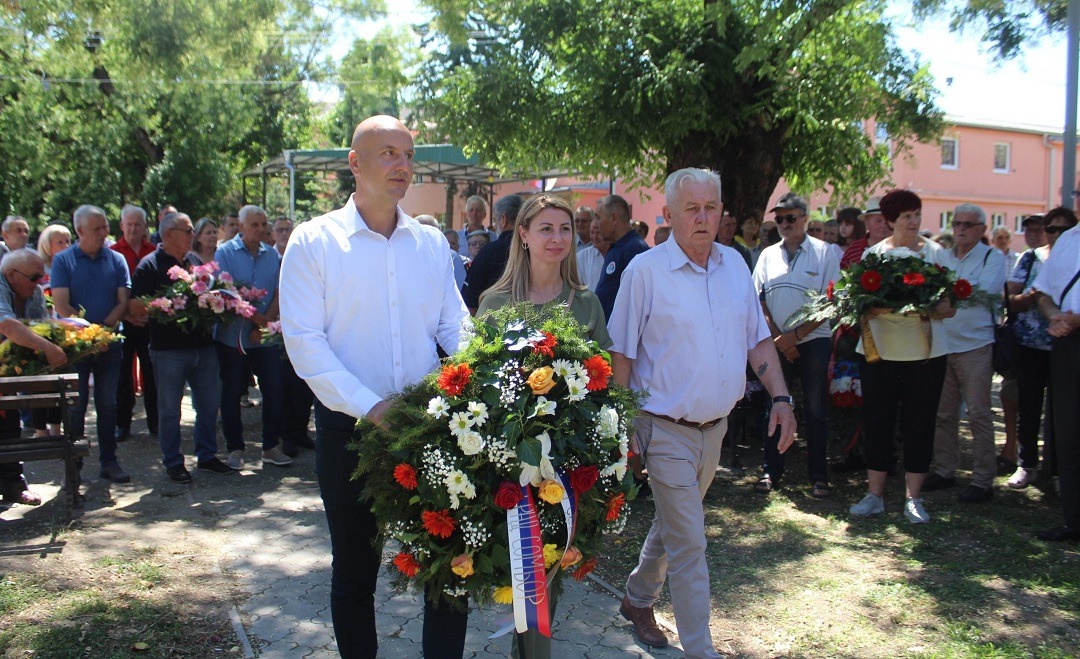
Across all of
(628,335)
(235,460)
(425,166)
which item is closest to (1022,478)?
(628,335)

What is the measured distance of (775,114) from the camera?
870cm

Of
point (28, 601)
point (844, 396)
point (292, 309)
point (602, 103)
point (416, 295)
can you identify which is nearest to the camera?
point (292, 309)

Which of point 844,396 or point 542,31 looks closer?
point 844,396

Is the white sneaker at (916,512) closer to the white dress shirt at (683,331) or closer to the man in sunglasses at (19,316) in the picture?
the white dress shirt at (683,331)

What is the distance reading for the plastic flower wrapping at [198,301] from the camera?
7.24 m

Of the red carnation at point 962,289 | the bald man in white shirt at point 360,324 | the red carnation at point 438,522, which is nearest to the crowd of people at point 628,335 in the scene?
the bald man in white shirt at point 360,324

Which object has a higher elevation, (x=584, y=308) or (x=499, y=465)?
(x=584, y=308)

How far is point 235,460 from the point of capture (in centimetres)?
814

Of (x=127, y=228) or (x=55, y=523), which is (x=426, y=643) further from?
(x=127, y=228)

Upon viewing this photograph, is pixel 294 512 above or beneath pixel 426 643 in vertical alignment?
beneath

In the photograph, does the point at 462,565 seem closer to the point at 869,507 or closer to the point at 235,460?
the point at 869,507

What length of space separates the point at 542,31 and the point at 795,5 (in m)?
2.75

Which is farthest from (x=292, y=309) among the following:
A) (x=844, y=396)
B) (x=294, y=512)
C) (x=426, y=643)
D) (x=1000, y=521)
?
(x=844, y=396)

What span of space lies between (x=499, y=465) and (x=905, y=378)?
442cm
